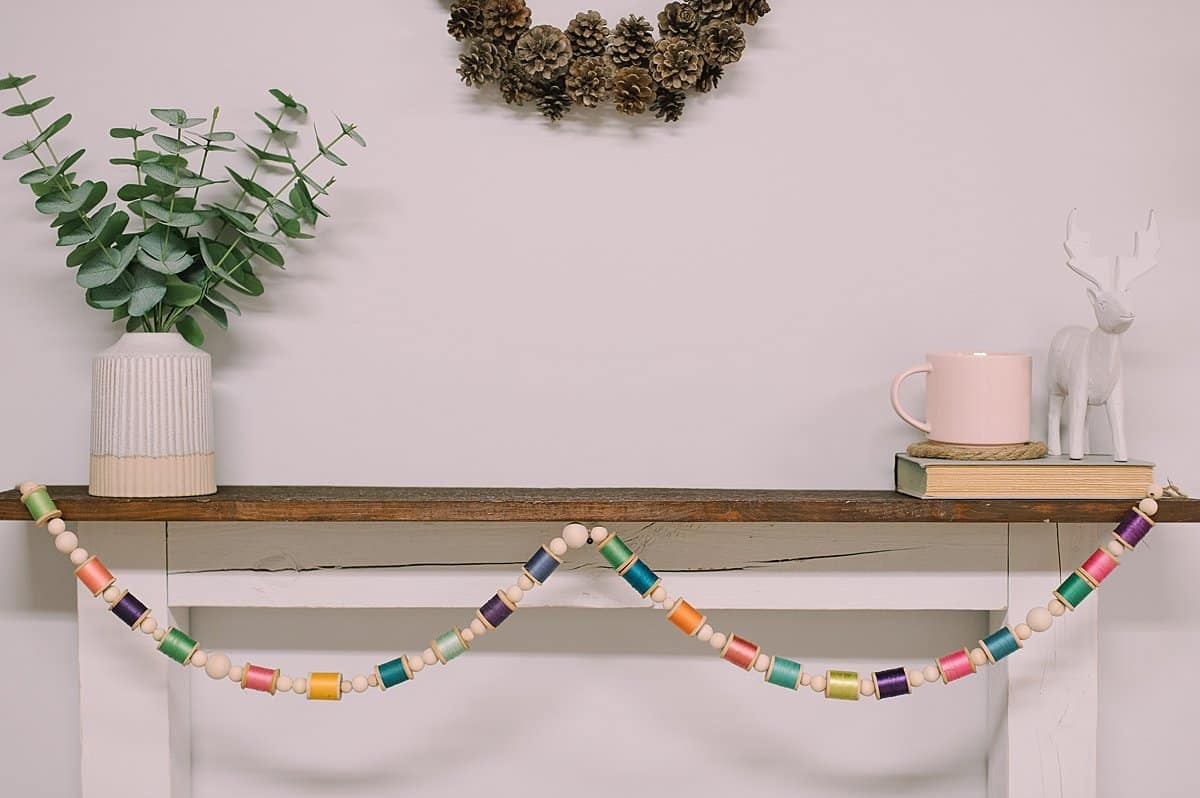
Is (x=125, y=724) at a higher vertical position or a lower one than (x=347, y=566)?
lower

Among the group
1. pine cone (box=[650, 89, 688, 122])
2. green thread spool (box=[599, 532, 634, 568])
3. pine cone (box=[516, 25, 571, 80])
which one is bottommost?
green thread spool (box=[599, 532, 634, 568])

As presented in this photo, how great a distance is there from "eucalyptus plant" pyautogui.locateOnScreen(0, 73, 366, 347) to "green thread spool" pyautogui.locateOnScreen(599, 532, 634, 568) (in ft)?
1.49

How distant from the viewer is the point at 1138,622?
1169 millimetres

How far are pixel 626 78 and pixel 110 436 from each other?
2.04 feet

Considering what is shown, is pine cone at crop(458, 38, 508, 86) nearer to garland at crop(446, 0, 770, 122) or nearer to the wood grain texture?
garland at crop(446, 0, 770, 122)

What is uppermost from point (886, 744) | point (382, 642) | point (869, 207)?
point (869, 207)

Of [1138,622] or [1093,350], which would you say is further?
[1138,622]

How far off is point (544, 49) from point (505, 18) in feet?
0.19

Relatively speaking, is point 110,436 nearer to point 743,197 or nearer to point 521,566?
point 521,566

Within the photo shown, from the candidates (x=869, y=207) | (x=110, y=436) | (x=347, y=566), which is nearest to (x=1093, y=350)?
(x=869, y=207)

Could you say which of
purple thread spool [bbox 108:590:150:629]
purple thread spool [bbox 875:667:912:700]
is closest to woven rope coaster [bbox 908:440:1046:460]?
purple thread spool [bbox 875:667:912:700]

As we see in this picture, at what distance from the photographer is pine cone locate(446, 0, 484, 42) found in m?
1.12

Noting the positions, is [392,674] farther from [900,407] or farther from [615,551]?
[900,407]

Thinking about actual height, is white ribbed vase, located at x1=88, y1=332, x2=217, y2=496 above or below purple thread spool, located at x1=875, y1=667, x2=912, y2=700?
above
